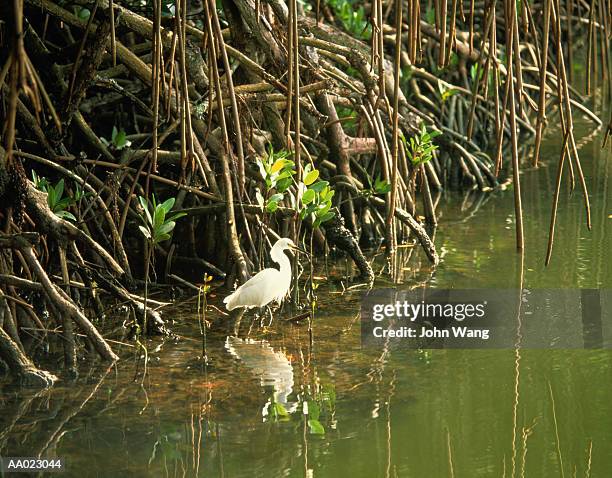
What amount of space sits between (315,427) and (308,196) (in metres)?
1.28

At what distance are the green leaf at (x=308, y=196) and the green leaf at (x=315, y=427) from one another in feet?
4.01

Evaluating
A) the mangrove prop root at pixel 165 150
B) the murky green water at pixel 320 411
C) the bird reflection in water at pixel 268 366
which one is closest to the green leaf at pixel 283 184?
the mangrove prop root at pixel 165 150

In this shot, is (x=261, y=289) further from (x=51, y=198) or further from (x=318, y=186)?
(x=51, y=198)

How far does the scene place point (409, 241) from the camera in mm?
5586

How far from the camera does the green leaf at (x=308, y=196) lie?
4.16 meters

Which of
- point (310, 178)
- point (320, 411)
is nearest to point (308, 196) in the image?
point (310, 178)

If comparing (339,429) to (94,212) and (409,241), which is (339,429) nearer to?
(94,212)

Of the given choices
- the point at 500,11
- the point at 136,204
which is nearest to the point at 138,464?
the point at 136,204

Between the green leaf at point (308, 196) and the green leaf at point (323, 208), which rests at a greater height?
the green leaf at point (308, 196)

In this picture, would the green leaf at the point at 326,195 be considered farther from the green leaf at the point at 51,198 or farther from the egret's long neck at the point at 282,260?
the green leaf at the point at 51,198

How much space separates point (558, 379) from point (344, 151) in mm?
1929

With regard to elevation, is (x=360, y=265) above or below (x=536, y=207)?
below

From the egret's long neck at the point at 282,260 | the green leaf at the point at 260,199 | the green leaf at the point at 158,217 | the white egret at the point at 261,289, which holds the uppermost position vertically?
the green leaf at the point at 260,199

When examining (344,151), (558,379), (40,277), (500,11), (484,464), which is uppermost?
(500,11)
